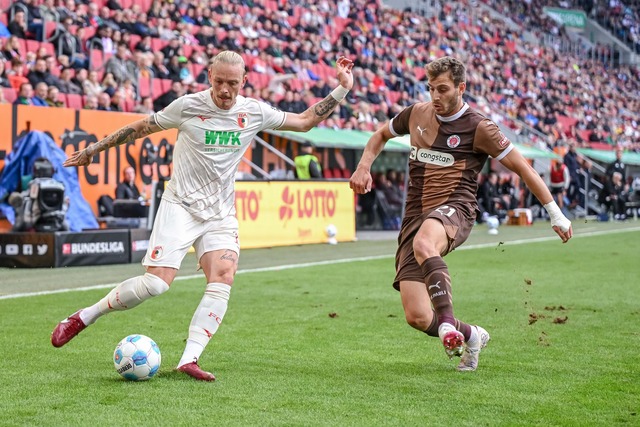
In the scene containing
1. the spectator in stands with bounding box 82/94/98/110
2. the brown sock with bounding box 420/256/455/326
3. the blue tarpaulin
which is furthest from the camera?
the spectator in stands with bounding box 82/94/98/110

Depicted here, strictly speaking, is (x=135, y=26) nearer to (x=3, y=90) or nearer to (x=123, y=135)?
(x=3, y=90)

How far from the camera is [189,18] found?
25453 mm

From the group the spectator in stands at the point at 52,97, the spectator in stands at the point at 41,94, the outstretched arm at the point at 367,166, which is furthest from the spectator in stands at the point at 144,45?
the outstretched arm at the point at 367,166

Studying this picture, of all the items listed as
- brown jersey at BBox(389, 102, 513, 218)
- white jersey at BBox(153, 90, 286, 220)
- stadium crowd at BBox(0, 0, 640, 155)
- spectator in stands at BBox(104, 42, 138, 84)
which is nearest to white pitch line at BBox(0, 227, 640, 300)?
stadium crowd at BBox(0, 0, 640, 155)

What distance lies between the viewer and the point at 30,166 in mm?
16516

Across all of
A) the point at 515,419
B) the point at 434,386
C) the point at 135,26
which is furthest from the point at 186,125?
the point at 135,26

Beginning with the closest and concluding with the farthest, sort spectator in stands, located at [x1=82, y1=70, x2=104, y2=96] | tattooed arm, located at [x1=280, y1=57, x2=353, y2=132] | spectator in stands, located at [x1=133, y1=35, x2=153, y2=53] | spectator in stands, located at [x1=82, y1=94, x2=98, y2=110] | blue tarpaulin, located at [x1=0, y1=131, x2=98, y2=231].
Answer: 1. tattooed arm, located at [x1=280, y1=57, x2=353, y2=132]
2. blue tarpaulin, located at [x1=0, y1=131, x2=98, y2=231]
3. spectator in stands, located at [x1=82, y1=94, x2=98, y2=110]
4. spectator in stands, located at [x1=82, y1=70, x2=104, y2=96]
5. spectator in stands, located at [x1=133, y1=35, x2=153, y2=53]

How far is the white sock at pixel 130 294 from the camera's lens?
22.0 ft

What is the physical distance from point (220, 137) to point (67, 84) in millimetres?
12666

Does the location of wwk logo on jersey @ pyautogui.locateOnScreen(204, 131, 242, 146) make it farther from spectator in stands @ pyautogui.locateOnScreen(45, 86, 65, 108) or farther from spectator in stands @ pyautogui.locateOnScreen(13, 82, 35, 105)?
spectator in stands @ pyautogui.locateOnScreen(45, 86, 65, 108)

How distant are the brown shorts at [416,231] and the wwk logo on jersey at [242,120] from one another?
1.36 meters

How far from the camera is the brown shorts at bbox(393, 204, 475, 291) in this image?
23.0 feet

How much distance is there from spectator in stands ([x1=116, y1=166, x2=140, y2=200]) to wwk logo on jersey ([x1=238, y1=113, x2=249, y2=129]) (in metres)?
11.7

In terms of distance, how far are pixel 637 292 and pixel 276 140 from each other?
12695mm
